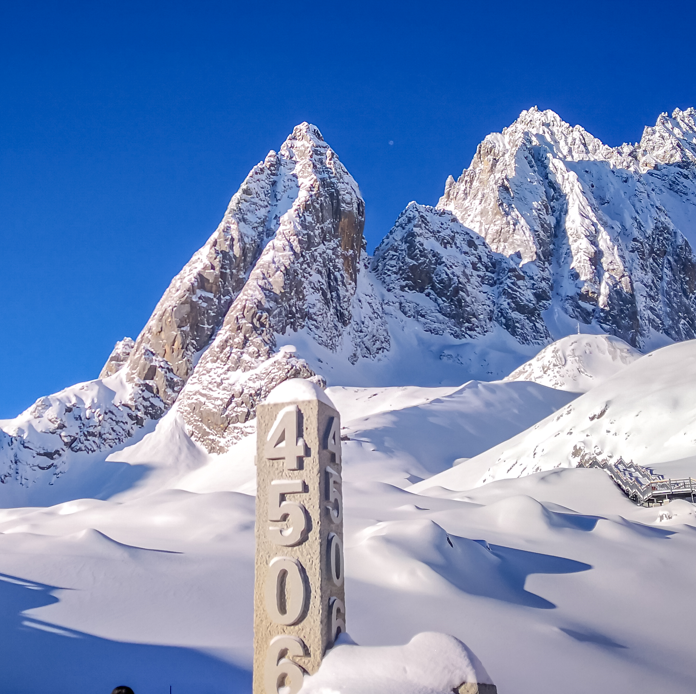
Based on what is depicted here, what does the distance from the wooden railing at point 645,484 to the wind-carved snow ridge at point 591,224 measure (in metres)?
97.9

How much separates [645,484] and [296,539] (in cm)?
2275

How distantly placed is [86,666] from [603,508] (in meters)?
19.8

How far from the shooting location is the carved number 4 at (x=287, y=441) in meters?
6.60

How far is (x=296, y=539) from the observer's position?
6.43 meters

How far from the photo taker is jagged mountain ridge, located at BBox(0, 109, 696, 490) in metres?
87.8

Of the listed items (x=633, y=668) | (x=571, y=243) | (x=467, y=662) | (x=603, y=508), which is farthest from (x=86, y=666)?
(x=571, y=243)

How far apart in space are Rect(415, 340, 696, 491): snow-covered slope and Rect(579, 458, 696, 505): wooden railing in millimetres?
2228

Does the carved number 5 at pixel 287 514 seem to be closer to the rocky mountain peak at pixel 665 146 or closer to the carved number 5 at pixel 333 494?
the carved number 5 at pixel 333 494

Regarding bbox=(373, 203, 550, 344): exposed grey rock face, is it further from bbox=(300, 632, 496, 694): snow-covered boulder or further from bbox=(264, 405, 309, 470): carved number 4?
bbox=(300, 632, 496, 694): snow-covered boulder

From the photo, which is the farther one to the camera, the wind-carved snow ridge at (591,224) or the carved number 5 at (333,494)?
the wind-carved snow ridge at (591,224)

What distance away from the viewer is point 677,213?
164 m

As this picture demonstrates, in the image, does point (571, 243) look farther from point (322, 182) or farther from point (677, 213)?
point (322, 182)

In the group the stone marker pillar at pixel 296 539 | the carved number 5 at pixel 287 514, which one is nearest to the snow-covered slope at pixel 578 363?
the stone marker pillar at pixel 296 539

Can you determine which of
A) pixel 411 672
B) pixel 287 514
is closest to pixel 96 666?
pixel 287 514
